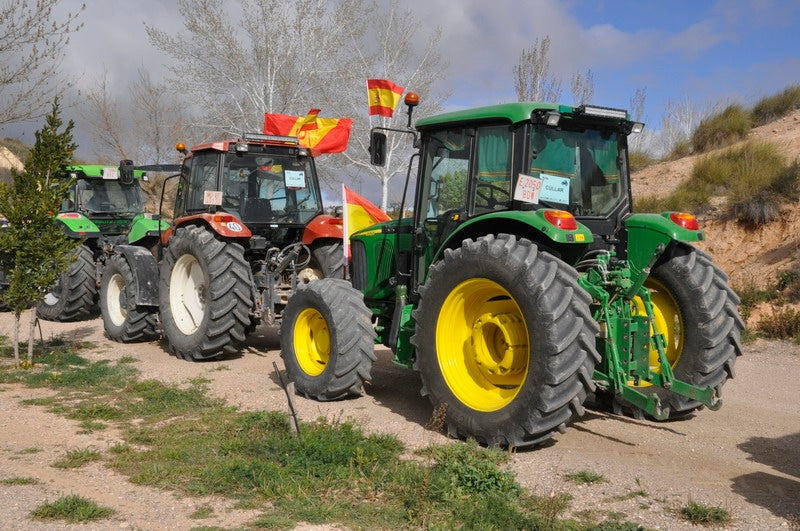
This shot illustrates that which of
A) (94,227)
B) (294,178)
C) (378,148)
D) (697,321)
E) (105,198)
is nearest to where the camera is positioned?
(697,321)

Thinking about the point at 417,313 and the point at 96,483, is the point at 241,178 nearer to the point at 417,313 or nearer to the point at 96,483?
the point at 417,313

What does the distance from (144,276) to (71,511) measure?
21.0 feet

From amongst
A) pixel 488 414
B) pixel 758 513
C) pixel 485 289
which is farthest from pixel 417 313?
pixel 758 513

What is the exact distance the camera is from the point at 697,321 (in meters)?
5.92

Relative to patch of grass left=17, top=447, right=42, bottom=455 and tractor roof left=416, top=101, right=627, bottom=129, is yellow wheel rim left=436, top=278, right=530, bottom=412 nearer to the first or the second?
tractor roof left=416, top=101, right=627, bottom=129

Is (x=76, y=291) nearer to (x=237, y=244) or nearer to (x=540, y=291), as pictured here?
(x=237, y=244)

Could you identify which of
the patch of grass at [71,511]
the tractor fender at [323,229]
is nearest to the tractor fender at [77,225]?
the tractor fender at [323,229]

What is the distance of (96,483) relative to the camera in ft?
15.4

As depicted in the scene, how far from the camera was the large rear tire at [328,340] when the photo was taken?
670cm

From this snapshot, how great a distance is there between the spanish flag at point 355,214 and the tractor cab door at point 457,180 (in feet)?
5.09

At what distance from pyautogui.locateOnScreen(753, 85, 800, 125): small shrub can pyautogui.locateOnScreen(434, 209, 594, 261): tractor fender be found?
16.9m

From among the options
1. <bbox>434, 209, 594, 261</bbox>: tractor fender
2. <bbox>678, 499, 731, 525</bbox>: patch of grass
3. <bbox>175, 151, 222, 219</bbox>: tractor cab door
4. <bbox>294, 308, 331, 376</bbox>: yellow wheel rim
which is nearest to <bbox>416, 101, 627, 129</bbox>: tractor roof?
<bbox>434, 209, 594, 261</bbox>: tractor fender

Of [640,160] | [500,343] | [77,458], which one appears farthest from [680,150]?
[77,458]

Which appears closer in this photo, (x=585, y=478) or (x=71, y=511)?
(x=71, y=511)
